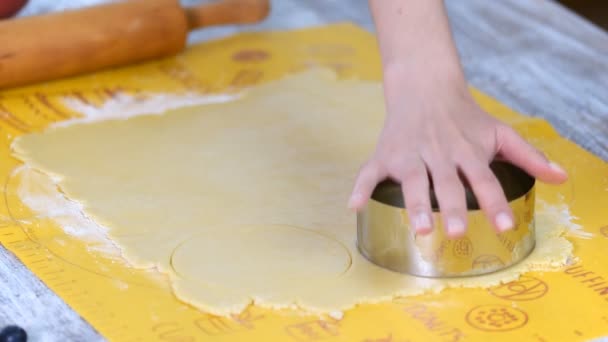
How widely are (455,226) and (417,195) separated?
5 centimetres

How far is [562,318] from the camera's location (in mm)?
907

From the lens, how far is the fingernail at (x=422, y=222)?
90 cm

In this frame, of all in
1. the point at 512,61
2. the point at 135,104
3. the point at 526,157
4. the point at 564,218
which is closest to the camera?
the point at 526,157

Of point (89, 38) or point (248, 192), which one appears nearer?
point (248, 192)

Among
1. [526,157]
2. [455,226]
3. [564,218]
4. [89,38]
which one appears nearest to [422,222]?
[455,226]

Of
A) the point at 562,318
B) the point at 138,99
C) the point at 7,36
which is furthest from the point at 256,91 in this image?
the point at 562,318

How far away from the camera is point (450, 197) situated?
3.01 ft

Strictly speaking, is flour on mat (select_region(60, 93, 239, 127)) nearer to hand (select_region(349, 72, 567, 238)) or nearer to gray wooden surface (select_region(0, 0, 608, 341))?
gray wooden surface (select_region(0, 0, 608, 341))

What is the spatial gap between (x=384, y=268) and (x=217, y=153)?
1.15 ft

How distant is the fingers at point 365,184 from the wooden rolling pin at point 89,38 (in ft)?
2.23

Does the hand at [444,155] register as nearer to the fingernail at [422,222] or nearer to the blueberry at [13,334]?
the fingernail at [422,222]

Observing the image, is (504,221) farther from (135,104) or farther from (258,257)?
(135,104)

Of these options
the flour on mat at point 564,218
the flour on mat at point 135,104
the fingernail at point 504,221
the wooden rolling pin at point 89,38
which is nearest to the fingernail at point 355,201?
the fingernail at point 504,221

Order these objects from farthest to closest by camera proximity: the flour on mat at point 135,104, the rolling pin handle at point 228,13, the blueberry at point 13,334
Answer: the rolling pin handle at point 228,13, the flour on mat at point 135,104, the blueberry at point 13,334
